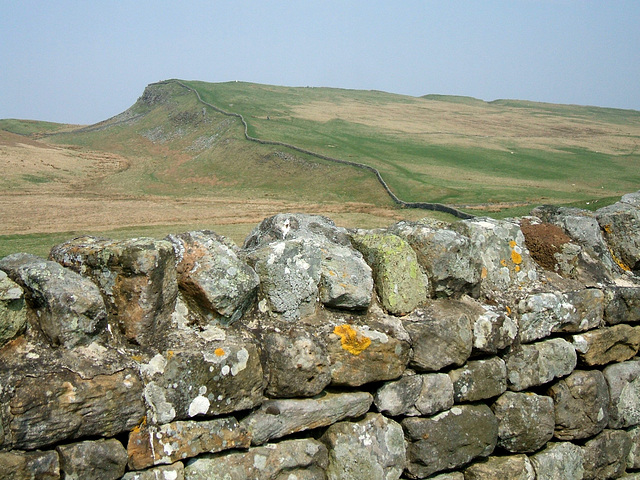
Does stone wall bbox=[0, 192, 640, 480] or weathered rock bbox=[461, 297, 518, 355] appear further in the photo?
weathered rock bbox=[461, 297, 518, 355]

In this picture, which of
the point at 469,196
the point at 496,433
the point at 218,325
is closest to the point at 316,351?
the point at 218,325

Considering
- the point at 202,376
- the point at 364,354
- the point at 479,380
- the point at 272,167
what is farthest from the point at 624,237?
the point at 272,167

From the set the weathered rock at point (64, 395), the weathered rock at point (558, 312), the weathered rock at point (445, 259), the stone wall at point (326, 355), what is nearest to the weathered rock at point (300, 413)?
the stone wall at point (326, 355)

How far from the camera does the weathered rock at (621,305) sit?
707 cm

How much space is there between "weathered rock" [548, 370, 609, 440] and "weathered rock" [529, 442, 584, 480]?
13 centimetres

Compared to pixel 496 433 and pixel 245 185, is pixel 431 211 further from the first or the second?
pixel 496 433

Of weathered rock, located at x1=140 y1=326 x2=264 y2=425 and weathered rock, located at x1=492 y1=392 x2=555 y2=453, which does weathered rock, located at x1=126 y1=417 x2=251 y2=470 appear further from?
weathered rock, located at x1=492 y1=392 x2=555 y2=453

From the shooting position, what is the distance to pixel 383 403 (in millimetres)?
5488

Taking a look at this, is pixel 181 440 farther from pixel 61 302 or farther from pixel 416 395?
pixel 416 395

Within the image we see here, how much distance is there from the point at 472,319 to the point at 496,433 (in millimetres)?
1263

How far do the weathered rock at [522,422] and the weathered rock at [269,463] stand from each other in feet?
7.20

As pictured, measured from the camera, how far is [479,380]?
602cm

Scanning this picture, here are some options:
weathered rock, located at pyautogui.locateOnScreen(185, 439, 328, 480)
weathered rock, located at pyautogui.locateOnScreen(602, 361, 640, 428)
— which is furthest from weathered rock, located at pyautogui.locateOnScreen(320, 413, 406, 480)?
weathered rock, located at pyautogui.locateOnScreen(602, 361, 640, 428)

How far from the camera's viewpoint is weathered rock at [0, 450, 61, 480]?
379cm
